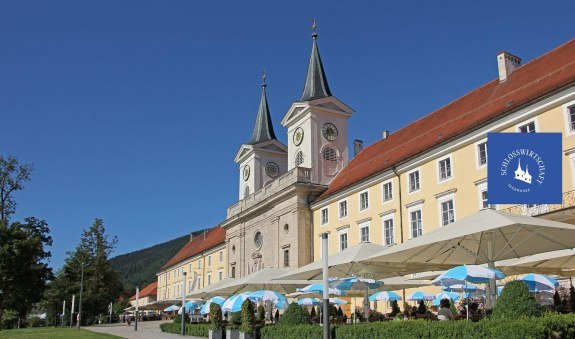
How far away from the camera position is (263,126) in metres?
58.4

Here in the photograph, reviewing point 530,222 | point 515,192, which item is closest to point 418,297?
point 515,192

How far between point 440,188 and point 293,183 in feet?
49.3

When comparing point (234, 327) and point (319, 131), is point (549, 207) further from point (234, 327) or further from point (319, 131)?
point (319, 131)

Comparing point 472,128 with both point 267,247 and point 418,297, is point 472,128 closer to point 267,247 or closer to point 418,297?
point 418,297

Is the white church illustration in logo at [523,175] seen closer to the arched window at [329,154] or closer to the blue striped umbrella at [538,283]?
the blue striped umbrella at [538,283]

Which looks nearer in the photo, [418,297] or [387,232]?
[418,297]

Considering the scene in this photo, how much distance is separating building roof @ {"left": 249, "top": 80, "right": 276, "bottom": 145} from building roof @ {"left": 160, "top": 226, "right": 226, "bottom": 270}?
503 inches

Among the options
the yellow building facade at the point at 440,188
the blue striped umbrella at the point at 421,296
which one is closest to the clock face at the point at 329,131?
the yellow building facade at the point at 440,188

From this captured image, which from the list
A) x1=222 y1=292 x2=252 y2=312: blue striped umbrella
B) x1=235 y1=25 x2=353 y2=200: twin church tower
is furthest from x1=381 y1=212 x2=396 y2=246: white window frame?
x1=222 y1=292 x2=252 y2=312: blue striped umbrella

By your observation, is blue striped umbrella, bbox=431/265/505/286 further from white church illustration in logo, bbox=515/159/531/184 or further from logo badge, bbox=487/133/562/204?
white church illustration in logo, bbox=515/159/531/184

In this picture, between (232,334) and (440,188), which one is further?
(440,188)

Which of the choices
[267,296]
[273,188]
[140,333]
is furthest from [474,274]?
[273,188]

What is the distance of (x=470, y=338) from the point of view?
1174 cm

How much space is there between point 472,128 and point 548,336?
18634mm
